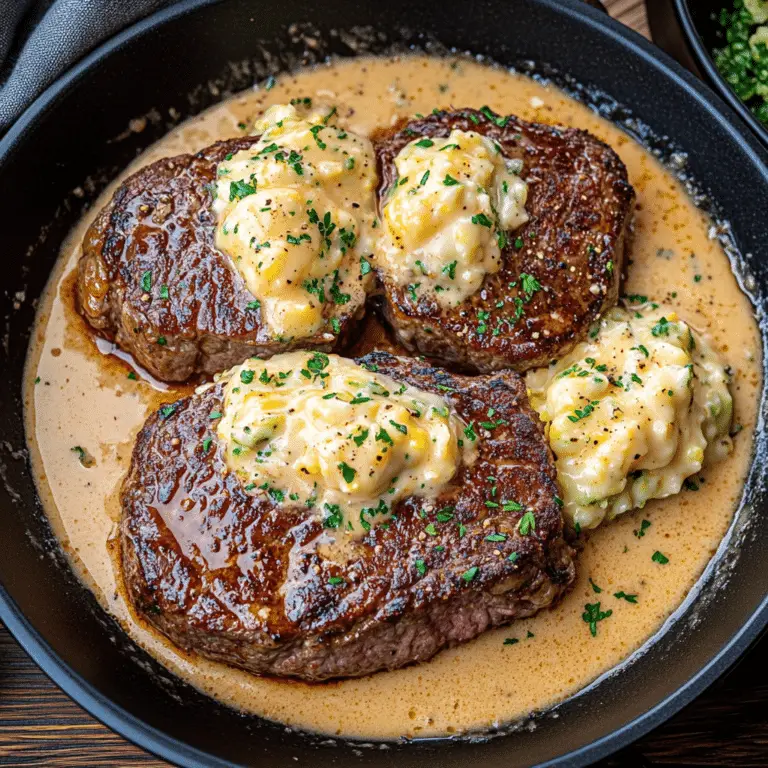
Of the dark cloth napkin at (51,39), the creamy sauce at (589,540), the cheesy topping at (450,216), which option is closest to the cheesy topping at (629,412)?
the creamy sauce at (589,540)

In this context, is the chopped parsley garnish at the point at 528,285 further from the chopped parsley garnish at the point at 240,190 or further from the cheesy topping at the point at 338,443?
the chopped parsley garnish at the point at 240,190

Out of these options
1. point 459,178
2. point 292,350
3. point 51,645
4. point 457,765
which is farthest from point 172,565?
point 459,178

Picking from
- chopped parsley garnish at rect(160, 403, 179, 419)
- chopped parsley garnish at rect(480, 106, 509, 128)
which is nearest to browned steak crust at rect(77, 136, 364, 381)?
chopped parsley garnish at rect(160, 403, 179, 419)

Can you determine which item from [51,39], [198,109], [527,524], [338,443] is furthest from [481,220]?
[51,39]

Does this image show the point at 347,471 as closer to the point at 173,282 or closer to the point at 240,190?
the point at 173,282

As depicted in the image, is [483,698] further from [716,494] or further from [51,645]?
[51,645]

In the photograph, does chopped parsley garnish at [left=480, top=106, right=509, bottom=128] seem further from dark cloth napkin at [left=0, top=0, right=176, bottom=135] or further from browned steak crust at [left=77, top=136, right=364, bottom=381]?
dark cloth napkin at [left=0, top=0, right=176, bottom=135]
